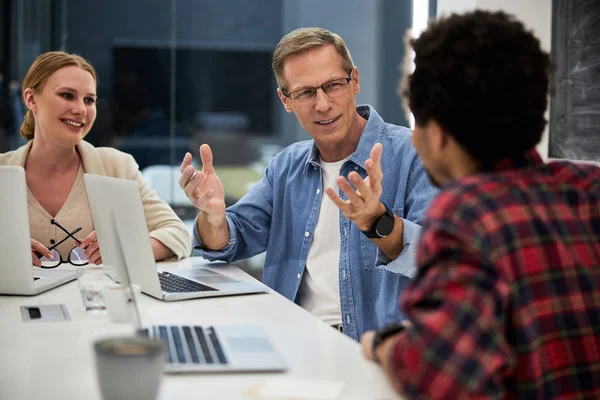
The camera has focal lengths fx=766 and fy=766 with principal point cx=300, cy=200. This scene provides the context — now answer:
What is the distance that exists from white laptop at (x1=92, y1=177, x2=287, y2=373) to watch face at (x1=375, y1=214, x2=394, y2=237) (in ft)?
1.55

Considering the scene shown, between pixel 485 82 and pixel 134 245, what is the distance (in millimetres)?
1017

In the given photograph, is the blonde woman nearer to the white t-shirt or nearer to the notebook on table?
the white t-shirt

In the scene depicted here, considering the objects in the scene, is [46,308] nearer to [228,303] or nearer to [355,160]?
[228,303]

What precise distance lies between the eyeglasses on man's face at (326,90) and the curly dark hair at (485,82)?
49.7 inches

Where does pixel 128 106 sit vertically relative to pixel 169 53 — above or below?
below

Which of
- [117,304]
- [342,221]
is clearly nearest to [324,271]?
[342,221]

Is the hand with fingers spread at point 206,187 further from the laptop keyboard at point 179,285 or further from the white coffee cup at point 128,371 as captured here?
the white coffee cup at point 128,371

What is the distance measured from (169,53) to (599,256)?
3.63 metres

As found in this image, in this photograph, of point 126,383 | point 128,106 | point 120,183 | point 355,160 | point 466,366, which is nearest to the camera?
point 466,366

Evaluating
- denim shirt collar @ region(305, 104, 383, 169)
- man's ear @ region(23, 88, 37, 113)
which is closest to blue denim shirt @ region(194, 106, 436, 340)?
denim shirt collar @ region(305, 104, 383, 169)

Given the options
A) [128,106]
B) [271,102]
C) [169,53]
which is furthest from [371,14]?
[128,106]

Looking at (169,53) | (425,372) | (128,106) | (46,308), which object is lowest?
(46,308)

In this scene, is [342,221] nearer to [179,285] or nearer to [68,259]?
[179,285]

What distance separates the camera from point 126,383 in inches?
40.5
